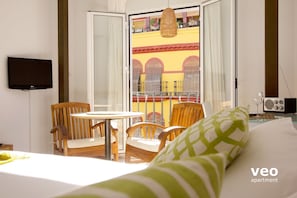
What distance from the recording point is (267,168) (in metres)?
0.86

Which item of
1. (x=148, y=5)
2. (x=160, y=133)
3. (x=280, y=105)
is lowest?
(x=160, y=133)

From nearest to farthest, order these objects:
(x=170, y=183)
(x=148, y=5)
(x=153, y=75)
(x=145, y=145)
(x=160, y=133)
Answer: (x=170, y=183) → (x=160, y=133) → (x=145, y=145) → (x=148, y=5) → (x=153, y=75)

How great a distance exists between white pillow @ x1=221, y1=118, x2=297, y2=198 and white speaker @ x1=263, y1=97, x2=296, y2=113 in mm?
2397

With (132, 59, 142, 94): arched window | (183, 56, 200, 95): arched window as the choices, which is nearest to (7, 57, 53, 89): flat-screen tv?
(183, 56, 200, 95): arched window

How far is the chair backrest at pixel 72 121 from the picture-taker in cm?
445

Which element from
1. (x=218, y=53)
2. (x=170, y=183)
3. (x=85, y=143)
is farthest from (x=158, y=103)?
(x=170, y=183)

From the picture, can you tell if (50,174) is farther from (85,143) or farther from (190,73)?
(190,73)

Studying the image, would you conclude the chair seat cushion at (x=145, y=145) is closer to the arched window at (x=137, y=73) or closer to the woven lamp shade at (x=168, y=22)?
the woven lamp shade at (x=168, y=22)

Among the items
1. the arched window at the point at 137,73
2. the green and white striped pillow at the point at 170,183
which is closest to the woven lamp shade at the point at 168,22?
the green and white striped pillow at the point at 170,183

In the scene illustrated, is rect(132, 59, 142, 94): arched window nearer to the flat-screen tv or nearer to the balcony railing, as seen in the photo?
the balcony railing

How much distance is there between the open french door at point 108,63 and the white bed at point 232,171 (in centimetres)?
325

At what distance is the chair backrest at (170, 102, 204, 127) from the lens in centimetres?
392

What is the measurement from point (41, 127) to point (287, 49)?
350 cm

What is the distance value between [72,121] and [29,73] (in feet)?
2.83
